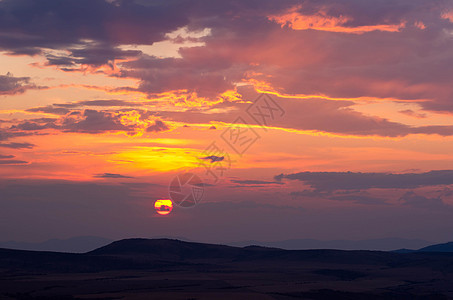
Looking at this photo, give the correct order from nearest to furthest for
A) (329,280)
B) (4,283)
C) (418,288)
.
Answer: (4,283) < (418,288) < (329,280)

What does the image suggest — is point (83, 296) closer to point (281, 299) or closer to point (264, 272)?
point (281, 299)

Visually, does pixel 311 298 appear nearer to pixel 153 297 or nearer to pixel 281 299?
pixel 281 299

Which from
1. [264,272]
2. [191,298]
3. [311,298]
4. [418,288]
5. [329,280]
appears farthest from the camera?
[264,272]

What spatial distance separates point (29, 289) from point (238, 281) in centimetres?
5357

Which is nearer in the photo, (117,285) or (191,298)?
(191,298)

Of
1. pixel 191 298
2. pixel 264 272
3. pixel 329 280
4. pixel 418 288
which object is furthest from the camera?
pixel 264 272

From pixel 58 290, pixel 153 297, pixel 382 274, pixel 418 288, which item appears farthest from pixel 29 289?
pixel 382 274

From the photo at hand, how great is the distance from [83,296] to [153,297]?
15177 millimetres

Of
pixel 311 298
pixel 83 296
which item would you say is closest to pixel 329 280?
pixel 311 298

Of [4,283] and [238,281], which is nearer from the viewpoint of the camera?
[4,283]

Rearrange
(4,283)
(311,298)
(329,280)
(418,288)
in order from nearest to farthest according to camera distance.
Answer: (311,298), (4,283), (418,288), (329,280)

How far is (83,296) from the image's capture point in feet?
390

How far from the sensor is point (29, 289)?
130 m

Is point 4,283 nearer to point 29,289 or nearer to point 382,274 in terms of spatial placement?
point 29,289
